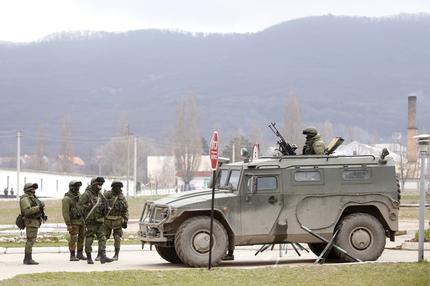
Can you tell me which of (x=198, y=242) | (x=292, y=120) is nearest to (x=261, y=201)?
(x=198, y=242)

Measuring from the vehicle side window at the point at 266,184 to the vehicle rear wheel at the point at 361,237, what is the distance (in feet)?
5.45

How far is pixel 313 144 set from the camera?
22.7m

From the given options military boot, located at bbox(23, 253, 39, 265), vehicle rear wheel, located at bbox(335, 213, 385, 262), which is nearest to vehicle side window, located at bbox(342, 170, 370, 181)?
vehicle rear wheel, located at bbox(335, 213, 385, 262)

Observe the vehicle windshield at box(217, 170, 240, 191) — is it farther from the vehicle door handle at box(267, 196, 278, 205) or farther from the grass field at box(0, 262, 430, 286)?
the grass field at box(0, 262, 430, 286)

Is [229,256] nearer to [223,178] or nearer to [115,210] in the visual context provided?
[223,178]

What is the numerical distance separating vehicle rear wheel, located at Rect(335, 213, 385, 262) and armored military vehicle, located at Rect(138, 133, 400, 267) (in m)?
0.02

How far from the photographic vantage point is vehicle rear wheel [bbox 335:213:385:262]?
21.4 m

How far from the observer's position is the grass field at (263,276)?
17297 millimetres

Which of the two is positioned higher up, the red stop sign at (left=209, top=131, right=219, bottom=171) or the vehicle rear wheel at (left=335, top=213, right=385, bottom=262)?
the red stop sign at (left=209, top=131, right=219, bottom=171)

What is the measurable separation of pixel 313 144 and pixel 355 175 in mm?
1483

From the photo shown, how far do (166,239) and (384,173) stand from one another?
4807mm

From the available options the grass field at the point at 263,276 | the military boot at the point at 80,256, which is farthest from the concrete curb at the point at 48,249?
the grass field at the point at 263,276

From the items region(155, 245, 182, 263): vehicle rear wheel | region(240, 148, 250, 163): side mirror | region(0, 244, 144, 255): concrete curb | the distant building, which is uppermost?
region(240, 148, 250, 163): side mirror

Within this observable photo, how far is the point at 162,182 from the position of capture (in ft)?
488
